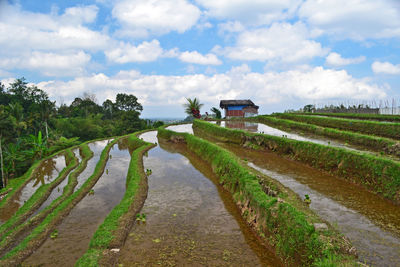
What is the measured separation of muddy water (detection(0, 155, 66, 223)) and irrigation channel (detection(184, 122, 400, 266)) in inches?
562

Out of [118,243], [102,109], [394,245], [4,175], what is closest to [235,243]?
[118,243]

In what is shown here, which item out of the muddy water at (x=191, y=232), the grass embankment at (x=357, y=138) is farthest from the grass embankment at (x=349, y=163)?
the muddy water at (x=191, y=232)

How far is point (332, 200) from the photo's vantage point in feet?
30.4

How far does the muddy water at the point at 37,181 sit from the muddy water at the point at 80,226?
14.8ft

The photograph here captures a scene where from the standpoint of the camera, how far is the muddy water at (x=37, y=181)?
520 inches

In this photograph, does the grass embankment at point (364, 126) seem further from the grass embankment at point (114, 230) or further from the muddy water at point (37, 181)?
the muddy water at point (37, 181)

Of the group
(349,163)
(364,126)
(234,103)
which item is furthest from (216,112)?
(349,163)

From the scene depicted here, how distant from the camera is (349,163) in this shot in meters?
11.4

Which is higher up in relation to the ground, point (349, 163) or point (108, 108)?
point (108, 108)

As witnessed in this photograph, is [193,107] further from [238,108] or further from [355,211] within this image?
[355,211]

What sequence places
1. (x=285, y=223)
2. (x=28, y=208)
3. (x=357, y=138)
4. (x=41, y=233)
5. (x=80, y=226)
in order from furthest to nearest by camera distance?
1. (x=357, y=138)
2. (x=28, y=208)
3. (x=80, y=226)
4. (x=41, y=233)
5. (x=285, y=223)

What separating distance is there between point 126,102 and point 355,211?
7088 cm

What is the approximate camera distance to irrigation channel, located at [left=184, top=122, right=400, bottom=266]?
20.3 feet

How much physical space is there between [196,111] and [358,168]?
36.3m
